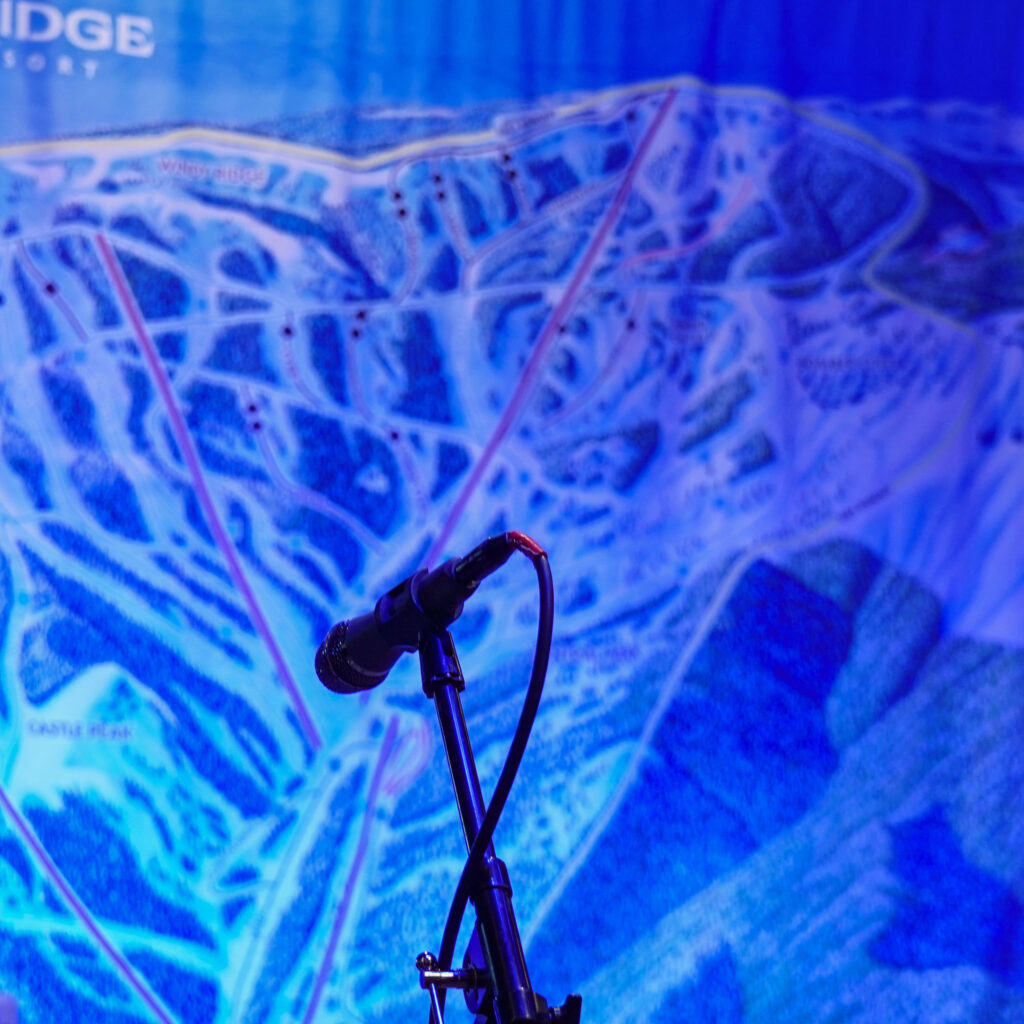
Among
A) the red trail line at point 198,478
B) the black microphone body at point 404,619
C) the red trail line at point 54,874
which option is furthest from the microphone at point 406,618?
the red trail line at point 54,874

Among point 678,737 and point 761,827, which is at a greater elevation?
point 678,737

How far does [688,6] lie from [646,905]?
55.6 inches

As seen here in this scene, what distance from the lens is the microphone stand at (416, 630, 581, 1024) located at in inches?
31.8

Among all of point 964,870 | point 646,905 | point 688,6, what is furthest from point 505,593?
point 688,6

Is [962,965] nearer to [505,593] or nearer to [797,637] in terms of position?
[797,637]

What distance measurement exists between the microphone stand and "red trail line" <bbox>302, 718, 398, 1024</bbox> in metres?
0.89

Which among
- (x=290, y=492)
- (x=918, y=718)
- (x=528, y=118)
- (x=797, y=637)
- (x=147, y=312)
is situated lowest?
(x=918, y=718)

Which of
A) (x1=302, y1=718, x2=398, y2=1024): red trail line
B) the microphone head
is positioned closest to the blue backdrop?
(x1=302, y1=718, x2=398, y2=1024): red trail line

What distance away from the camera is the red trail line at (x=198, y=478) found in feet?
5.82

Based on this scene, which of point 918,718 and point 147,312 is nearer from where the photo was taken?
point 147,312

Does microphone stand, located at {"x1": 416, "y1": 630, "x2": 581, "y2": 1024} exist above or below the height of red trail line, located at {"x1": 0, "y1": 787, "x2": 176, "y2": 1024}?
below

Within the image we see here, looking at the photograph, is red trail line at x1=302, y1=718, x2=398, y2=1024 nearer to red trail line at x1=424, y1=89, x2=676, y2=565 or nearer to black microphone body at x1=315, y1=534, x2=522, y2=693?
red trail line at x1=424, y1=89, x2=676, y2=565

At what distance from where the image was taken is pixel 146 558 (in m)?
1.75

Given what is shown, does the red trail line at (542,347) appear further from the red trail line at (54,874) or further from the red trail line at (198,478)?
the red trail line at (54,874)
